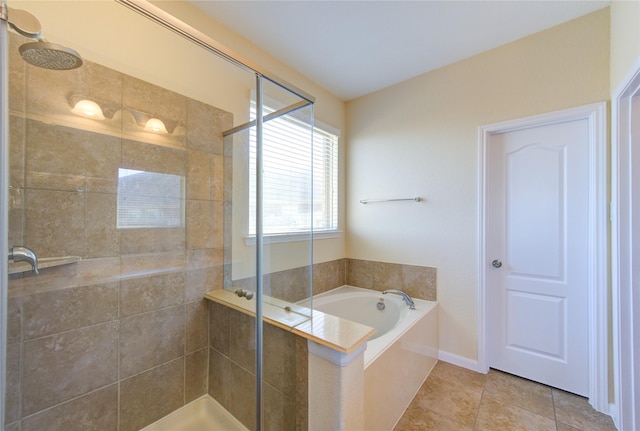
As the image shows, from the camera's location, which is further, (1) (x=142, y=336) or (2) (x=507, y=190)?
(2) (x=507, y=190)

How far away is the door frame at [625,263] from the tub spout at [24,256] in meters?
2.94

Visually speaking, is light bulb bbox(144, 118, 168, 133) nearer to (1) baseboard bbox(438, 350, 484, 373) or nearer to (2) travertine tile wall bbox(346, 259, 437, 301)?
(2) travertine tile wall bbox(346, 259, 437, 301)

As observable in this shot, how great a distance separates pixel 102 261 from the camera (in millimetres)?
1301

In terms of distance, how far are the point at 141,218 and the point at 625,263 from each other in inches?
108

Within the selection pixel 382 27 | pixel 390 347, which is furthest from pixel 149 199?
pixel 382 27

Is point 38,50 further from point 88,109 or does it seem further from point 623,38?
point 623,38

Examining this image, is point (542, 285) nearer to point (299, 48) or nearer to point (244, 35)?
point (299, 48)

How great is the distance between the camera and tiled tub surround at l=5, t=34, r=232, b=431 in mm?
1085

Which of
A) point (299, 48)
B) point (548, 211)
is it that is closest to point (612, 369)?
point (548, 211)

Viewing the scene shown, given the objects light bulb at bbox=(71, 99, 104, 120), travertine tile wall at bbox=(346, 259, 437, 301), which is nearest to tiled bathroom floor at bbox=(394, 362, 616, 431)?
travertine tile wall at bbox=(346, 259, 437, 301)

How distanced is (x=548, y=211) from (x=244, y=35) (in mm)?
2599

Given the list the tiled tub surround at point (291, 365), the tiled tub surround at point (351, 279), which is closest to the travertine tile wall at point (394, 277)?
the tiled tub surround at point (351, 279)

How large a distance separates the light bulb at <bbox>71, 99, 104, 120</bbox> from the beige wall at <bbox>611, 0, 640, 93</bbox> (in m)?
2.64

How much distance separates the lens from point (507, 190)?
2.03 meters
